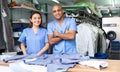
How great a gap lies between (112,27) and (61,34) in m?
4.24

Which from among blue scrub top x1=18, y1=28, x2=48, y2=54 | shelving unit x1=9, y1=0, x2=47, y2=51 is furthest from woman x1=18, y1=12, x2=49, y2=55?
shelving unit x1=9, y1=0, x2=47, y2=51

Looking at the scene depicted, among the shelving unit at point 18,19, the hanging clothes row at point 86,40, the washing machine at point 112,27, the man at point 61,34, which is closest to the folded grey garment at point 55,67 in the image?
the man at point 61,34

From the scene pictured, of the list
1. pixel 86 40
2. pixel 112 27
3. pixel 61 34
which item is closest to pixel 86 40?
pixel 86 40

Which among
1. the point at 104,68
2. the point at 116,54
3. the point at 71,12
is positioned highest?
the point at 71,12

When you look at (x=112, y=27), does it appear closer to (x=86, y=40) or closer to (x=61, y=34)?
(x=86, y=40)

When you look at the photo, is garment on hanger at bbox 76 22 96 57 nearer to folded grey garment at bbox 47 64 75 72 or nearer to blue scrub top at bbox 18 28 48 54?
blue scrub top at bbox 18 28 48 54

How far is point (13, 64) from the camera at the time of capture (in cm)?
171

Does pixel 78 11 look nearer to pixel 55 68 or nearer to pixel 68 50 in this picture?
pixel 68 50

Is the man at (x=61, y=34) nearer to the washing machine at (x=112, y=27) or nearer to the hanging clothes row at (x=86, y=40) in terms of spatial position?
the hanging clothes row at (x=86, y=40)

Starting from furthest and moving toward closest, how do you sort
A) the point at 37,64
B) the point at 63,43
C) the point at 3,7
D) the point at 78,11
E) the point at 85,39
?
the point at 78,11 → the point at 85,39 → the point at 3,7 → the point at 63,43 → the point at 37,64

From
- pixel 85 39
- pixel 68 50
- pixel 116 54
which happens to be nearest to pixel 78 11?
pixel 85 39

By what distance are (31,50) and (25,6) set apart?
218 centimetres

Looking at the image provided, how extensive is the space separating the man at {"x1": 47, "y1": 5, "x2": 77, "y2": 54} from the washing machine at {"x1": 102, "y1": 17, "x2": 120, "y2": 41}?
3754mm

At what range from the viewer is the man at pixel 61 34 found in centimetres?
255
